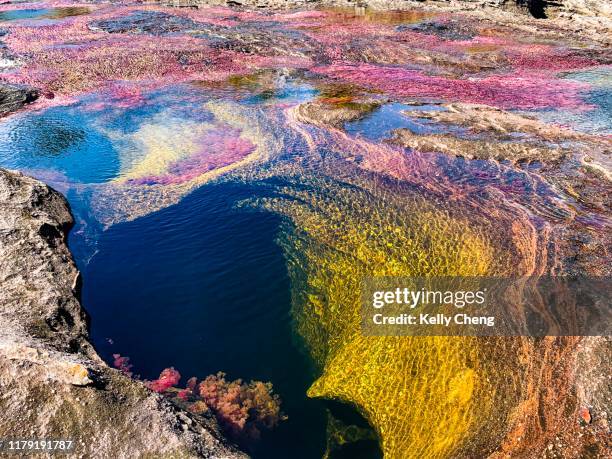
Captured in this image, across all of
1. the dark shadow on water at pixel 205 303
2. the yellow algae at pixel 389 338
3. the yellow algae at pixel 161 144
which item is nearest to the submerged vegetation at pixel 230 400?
the dark shadow on water at pixel 205 303

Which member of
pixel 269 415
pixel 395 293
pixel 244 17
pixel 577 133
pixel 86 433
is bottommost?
pixel 269 415

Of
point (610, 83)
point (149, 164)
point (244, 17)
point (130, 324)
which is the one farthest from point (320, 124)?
point (244, 17)

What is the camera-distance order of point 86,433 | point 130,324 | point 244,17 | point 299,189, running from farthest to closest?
point 244,17 < point 299,189 < point 130,324 < point 86,433

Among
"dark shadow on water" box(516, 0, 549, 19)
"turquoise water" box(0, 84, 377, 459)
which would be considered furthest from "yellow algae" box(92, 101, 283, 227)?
"dark shadow on water" box(516, 0, 549, 19)

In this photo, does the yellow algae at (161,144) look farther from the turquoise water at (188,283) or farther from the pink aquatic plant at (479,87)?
the pink aquatic plant at (479,87)

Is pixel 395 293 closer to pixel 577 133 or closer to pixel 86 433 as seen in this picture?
pixel 86 433

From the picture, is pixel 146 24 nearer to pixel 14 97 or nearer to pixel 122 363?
pixel 14 97
